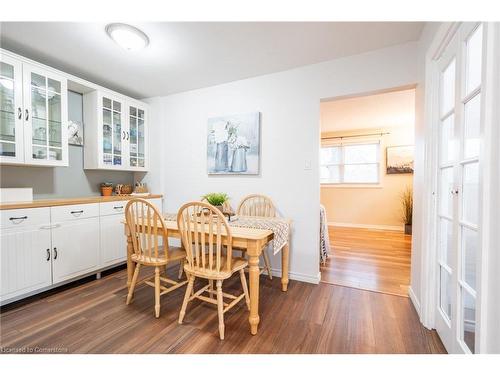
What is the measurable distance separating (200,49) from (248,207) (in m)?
1.69

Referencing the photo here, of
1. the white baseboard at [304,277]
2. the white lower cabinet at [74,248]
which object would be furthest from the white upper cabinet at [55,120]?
the white baseboard at [304,277]

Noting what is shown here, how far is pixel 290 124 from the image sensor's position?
2.49 m

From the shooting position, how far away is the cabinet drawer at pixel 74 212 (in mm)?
2115

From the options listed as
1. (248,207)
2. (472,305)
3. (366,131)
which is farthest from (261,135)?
(366,131)

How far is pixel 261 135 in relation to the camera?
2.64 meters

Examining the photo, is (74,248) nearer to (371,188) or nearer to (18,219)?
(18,219)

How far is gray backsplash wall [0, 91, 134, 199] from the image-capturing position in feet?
7.49

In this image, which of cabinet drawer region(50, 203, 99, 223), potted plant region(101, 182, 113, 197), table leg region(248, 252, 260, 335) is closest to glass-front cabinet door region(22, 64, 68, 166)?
cabinet drawer region(50, 203, 99, 223)

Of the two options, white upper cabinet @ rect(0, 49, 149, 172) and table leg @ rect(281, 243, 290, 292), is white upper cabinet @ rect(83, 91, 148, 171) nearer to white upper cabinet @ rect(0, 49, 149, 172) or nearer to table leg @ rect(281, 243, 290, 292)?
white upper cabinet @ rect(0, 49, 149, 172)

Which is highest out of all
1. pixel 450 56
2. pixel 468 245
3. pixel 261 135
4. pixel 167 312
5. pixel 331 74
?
pixel 331 74
